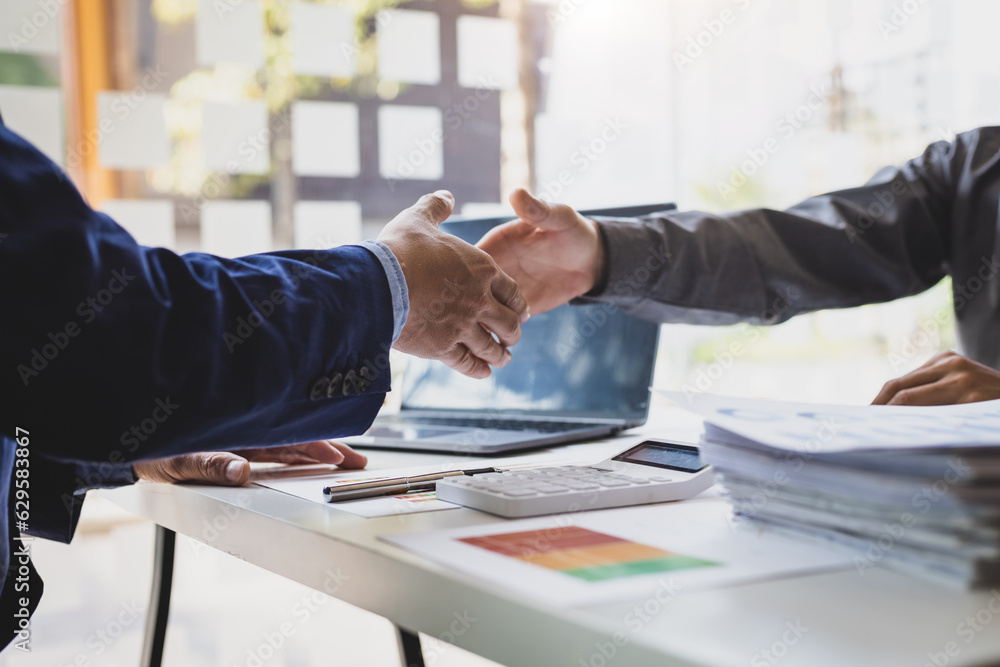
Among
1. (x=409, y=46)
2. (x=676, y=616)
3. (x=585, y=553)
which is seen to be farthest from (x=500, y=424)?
(x=409, y=46)

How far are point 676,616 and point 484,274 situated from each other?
1.75ft

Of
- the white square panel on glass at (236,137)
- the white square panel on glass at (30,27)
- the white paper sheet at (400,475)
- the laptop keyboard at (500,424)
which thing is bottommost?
the laptop keyboard at (500,424)

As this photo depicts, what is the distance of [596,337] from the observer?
1192mm

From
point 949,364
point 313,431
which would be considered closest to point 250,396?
point 313,431

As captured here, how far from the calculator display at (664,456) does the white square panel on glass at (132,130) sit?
2.43 meters

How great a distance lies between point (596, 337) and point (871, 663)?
0.88 meters

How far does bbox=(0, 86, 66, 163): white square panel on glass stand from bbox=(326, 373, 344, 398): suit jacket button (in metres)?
2.33

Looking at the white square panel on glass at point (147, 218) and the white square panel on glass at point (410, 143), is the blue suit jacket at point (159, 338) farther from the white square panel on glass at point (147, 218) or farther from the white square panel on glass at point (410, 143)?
the white square panel on glass at point (410, 143)

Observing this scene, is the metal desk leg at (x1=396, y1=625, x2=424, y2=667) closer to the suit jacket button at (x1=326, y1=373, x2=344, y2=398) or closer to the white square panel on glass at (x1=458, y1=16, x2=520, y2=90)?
the suit jacket button at (x1=326, y1=373, x2=344, y2=398)

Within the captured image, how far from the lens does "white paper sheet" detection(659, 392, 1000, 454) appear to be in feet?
1.50

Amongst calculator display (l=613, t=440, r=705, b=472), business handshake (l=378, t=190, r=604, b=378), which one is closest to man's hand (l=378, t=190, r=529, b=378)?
business handshake (l=378, t=190, r=604, b=378)

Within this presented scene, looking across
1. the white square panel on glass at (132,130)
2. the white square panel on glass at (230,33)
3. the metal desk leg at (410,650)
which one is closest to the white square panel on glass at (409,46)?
the white square panel on glass at (230,33)

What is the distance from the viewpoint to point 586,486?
24.5 inches

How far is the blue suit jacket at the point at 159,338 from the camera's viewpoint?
0.54 m
